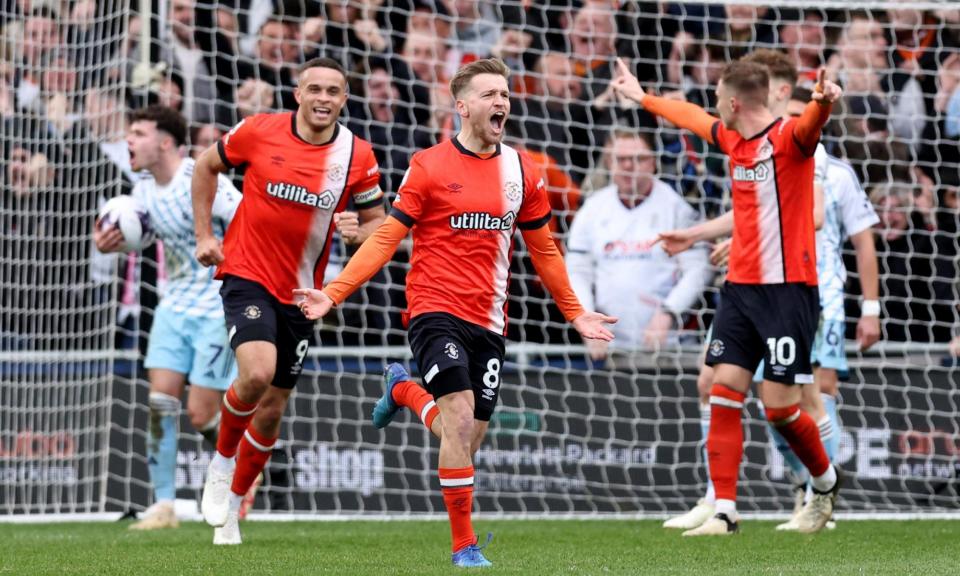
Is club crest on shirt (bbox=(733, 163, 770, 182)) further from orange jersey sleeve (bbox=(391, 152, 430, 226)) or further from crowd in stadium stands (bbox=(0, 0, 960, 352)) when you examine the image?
crowd in stadium stands (bbox=(0, 0, 960, 352))

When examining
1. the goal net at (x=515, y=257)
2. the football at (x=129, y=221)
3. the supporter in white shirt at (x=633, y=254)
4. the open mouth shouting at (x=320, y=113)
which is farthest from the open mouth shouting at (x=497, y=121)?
the supporter in white shirt at (x=633, y=254)

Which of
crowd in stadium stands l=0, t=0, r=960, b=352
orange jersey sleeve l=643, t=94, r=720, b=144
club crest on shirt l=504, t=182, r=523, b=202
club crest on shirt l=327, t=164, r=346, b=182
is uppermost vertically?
crowd in stadium stands l=0, t=0, r=960, b=352

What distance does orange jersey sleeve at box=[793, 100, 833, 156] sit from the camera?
21.8 ft

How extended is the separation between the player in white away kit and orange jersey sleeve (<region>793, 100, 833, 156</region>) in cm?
357

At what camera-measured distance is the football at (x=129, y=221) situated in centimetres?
826

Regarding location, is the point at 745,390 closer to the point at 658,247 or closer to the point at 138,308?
the point at 658,247

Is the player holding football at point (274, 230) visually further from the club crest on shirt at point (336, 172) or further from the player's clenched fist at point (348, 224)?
the player's clenched fist at point (348, 224)

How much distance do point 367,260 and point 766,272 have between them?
230 centimetres

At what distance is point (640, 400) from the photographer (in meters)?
9.98

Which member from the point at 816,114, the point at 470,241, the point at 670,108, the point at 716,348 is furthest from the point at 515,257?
the point at 470,241

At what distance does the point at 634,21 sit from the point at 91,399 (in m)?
4.83

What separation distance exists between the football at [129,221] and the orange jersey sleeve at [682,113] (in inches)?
115

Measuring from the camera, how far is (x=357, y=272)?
5.82 meters

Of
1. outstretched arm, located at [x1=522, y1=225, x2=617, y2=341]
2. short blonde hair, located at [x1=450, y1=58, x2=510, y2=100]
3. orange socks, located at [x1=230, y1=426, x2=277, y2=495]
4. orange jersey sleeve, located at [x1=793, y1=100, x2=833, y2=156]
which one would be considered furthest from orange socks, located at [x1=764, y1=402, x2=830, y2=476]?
orange socks, located at [x1=230, y1=426, x2=277, y2=495]
